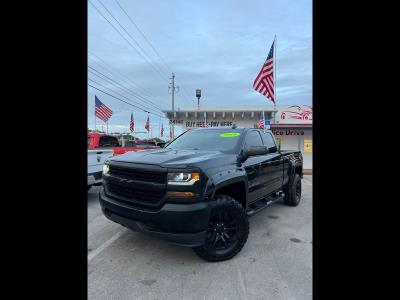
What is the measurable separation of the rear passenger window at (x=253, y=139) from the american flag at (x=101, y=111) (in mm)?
17429

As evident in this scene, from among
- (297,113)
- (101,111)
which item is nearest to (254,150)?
(297,113)

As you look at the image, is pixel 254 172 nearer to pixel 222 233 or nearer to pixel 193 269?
pixel 222 233

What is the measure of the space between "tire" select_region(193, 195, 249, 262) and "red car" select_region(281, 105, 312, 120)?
13.3m

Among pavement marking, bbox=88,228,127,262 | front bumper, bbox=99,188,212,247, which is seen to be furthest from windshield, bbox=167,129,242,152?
pavement marking, bbox=88,228,127,262

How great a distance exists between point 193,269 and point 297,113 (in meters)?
14.2

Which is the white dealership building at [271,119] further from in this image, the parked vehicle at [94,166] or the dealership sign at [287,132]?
the parked vehicle at [94,166]

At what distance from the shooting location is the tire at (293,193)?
6.11 metres

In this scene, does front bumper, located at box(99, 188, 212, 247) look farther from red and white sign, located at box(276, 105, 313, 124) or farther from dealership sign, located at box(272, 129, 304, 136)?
red and white sign, located at box(276, 105, 313, 124)

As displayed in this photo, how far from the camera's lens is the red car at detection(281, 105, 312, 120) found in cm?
1501
